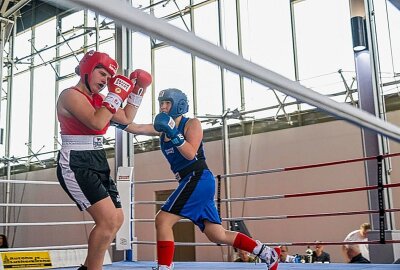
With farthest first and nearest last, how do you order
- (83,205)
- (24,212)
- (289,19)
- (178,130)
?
1. (24,212)
2. (289,19)
3. (178,130)
4. (83,205)

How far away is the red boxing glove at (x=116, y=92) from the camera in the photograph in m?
1.69

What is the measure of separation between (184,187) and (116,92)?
0.66 m

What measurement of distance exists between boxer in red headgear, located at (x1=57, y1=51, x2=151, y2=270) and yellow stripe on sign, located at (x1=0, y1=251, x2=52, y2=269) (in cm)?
163

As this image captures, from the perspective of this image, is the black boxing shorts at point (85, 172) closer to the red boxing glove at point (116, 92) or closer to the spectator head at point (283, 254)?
the red boxing glove at point (116, 92)

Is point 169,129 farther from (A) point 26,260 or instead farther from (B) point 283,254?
(B) point 283,254

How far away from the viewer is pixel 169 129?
2105mm

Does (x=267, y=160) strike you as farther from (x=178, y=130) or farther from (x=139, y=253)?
(x=178, y=130)

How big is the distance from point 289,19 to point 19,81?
6.92 metres

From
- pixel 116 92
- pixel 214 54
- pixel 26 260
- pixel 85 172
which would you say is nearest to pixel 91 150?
pixel 85 172

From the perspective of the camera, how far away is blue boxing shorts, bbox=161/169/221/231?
2.18 meters

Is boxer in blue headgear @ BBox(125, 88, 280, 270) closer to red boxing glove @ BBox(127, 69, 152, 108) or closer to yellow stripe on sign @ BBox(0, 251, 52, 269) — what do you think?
red boxing glove @ BBox(127, 69, 152, 108)

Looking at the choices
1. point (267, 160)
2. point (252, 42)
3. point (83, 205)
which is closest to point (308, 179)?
point (267, 160)

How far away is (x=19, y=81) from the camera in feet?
37.3

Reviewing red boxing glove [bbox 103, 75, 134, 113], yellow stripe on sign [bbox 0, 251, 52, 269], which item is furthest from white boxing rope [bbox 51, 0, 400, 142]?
yellow stripe on sign [bbox 0, 251, 52, 269]
